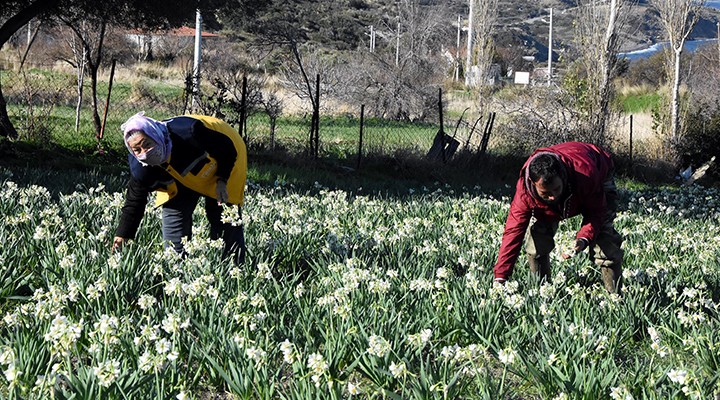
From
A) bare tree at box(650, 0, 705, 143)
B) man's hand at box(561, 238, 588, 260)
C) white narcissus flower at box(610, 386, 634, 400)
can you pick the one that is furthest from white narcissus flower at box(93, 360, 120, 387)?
bare tree at box(650, 0, 705, 143)

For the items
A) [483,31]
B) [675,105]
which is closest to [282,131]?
[483,31]

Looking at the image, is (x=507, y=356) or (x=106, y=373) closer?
(x=106, y=373)

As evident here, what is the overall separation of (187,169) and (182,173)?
0.05 m

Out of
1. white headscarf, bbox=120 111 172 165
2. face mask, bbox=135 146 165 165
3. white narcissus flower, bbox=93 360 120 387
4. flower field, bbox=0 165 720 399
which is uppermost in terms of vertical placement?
white headscarf, bbox=120 111 172 165

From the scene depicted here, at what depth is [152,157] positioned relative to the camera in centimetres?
483

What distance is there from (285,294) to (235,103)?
936cm

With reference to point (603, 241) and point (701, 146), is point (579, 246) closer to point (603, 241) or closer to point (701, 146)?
point (603, 241)

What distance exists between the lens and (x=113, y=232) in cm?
609

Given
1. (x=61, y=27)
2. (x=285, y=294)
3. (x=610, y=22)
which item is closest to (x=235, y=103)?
(x=61, y=27)

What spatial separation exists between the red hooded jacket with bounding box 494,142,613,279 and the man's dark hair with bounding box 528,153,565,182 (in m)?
0.10

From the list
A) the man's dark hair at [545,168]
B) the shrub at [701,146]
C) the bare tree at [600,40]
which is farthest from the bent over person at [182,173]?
the shrub at [701,146]

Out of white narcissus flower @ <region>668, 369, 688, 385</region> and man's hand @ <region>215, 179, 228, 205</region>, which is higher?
man's hand @ <region>215, 179, 228, 205</region>

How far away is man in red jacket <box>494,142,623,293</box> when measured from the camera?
464 centimetres

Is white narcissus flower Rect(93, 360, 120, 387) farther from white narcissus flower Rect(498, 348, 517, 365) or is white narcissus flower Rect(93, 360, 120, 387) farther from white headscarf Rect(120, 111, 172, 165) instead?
white headscarf Rect(120, 111, 172, 165)
